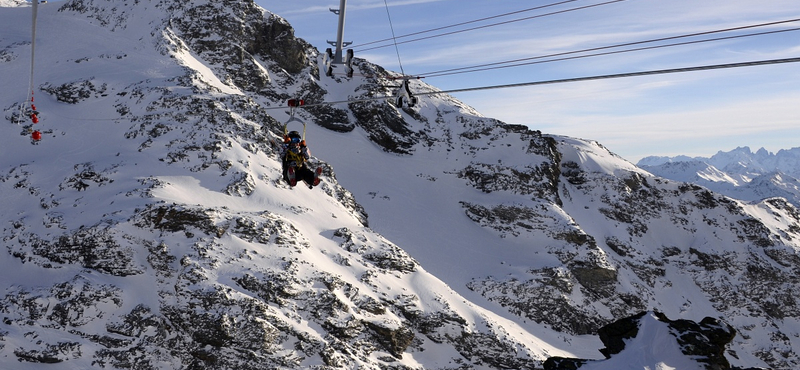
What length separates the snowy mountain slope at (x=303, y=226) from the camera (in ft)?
154

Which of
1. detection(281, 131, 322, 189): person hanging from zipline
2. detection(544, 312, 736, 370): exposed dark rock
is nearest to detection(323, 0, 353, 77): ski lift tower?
detection(281, 131, 322, 189): person hanging from zipline

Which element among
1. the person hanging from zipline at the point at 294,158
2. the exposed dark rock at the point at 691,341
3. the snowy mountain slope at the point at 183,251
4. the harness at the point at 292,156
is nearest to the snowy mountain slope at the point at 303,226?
the snowy mountain slope at the point at 183,251

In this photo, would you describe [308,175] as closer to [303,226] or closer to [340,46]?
[340,46]

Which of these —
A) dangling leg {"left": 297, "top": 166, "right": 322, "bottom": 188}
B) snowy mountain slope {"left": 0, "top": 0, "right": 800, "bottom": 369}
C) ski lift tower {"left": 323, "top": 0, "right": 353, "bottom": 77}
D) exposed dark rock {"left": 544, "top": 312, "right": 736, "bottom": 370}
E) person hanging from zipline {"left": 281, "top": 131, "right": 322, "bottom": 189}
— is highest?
ski lift tower {"left": 323, "top": 0, "right": 353, "bottom": 77}

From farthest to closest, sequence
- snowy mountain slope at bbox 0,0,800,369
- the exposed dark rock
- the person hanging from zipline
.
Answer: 1. snowy mountain slope at bbox 0,0,800,369
2. the exposed dark rock
3. the person hanging from zipline

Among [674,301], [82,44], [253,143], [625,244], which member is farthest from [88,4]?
[674,301]

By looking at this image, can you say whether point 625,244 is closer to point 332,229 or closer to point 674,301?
point 674,301

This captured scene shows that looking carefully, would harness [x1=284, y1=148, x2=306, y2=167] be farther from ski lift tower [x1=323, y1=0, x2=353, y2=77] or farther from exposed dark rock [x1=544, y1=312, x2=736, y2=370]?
exposed dark rock [x1=544, y1=312, x2=736, y2=370]

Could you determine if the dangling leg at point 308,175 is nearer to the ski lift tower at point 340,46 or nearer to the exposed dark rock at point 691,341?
the ski lift tower at point 340,46

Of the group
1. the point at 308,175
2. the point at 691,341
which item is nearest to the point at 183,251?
the point at 308,175

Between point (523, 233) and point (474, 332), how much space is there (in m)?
26.1

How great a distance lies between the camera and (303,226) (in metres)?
60.4

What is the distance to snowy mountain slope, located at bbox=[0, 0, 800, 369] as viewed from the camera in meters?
46.9

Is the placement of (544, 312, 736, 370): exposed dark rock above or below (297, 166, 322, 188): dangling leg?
below
